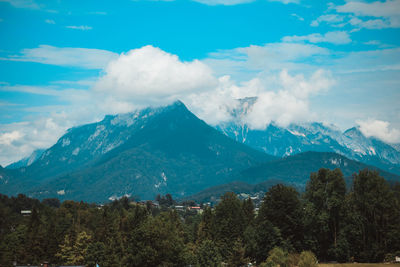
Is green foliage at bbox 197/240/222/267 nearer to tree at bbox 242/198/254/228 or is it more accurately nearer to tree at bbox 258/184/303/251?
tree at bbox 258/184/303/251

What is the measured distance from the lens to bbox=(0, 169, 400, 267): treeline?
3398 inches

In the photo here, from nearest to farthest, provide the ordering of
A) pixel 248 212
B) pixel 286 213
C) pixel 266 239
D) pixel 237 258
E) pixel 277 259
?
pixel 277 259 → pixel 266 239 → pixel 286 213 → pixel 237 258 → pixel 248 212

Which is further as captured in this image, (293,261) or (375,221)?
(375,221)

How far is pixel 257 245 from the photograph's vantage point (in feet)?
315

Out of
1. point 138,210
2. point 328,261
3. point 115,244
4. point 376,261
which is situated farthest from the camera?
point 138,210

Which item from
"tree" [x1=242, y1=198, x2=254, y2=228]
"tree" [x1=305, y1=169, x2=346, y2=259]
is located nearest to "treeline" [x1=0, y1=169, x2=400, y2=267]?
"tree" [x1=305, y1=169, x2=346, y2=259]

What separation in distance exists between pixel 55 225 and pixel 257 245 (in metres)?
56.2

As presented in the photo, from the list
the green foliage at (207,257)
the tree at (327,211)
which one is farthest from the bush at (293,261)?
the green foliage at (207,257)

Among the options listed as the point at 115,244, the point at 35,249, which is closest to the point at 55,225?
the point at 35,249

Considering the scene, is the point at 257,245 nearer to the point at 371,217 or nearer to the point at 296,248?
the point at 296,248

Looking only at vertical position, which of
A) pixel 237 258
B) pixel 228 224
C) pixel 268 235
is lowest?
pixel 237 258

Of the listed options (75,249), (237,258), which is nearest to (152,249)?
(237,258)

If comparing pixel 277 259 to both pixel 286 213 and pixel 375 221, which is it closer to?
pixel 286 213

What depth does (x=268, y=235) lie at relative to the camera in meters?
93.8
